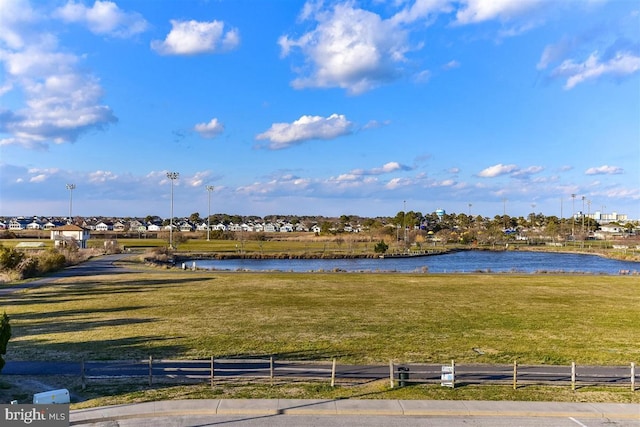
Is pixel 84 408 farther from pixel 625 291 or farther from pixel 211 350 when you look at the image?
pixel 625 291

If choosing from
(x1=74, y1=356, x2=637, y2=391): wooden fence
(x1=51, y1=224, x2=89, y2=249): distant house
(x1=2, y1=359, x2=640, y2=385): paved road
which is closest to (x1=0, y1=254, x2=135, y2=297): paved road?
(x1=51, y1=224, x2=89, y2=249): distant house

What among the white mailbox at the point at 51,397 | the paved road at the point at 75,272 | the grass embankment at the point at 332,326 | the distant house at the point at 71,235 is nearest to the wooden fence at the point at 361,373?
the grass embankment at the point at 332,326

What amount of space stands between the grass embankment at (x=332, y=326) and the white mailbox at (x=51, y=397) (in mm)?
1366

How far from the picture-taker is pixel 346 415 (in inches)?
552

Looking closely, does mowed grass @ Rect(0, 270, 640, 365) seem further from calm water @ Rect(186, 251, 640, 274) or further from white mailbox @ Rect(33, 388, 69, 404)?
calm water @ Rect(186, 251, 640, 274)

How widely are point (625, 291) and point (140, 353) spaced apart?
42752mm

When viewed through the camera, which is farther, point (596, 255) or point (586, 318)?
point (596, 255)

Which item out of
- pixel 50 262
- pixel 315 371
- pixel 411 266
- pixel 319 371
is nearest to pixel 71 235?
pixel 50 262

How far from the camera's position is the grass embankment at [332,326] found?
1625 cm

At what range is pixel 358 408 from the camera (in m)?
14.4

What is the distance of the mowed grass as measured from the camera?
69.3ft

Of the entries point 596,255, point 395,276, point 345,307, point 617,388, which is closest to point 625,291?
point 395,276

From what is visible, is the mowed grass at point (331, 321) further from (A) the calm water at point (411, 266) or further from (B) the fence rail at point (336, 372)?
(A) the calm water at point (411, 266)

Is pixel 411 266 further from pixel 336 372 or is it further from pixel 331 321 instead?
pixel 336 372
